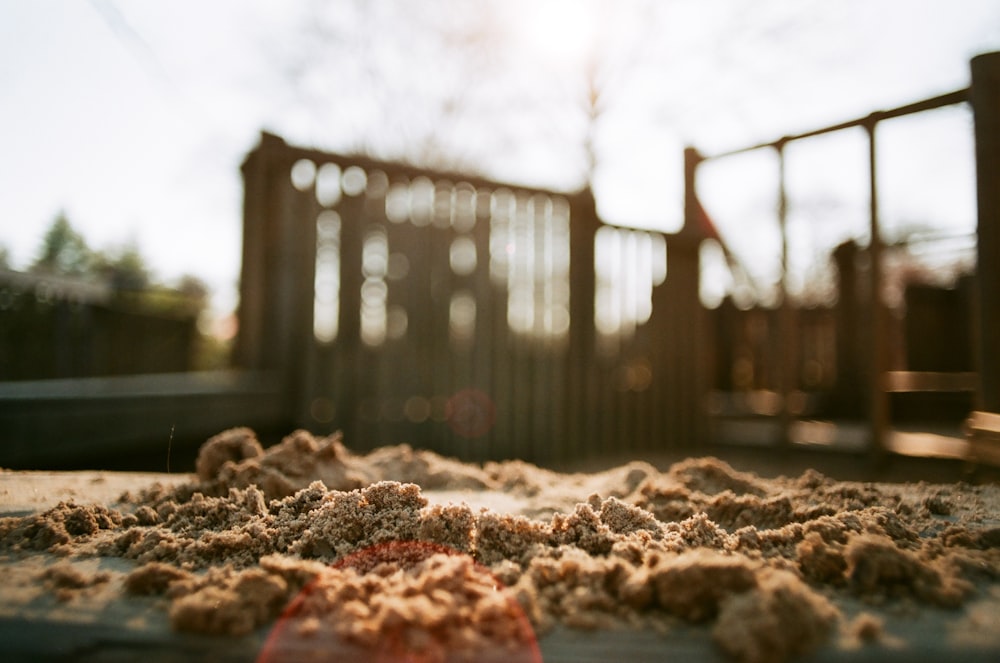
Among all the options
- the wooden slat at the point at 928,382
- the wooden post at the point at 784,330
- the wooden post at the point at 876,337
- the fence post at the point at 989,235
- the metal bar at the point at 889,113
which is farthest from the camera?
the wooden slat at the point at 928,382

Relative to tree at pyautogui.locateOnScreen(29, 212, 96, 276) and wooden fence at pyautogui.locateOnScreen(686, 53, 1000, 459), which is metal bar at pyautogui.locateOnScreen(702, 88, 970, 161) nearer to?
wooden fence at pyautogui.locateOnScreen(686, 53, 1000, 459)

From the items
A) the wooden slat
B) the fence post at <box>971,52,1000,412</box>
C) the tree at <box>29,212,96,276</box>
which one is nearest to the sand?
the fence post at <box>971,52,1000,412</box>

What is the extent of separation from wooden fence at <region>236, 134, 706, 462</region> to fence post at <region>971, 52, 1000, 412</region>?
8.05ft

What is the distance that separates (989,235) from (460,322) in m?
3.08

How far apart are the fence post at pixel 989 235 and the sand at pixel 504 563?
30.6 inches

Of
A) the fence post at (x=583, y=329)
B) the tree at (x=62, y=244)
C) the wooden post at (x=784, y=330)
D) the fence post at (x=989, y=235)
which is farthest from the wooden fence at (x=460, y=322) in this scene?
the tree at (x=62, y=244)

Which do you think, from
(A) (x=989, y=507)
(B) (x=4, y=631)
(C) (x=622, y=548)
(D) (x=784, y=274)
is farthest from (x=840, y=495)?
(D) (x=784, y=274)

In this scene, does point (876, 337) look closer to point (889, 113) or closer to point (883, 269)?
point (883, 269)

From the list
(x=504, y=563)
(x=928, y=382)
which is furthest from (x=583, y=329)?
(x=928, y=382)

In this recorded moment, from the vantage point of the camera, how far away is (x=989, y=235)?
108 inches

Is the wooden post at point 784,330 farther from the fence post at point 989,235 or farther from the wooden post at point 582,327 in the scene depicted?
the wooden post at point 582,327

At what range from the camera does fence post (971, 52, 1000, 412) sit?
8.84 ft

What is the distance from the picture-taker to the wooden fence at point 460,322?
14.5 ft

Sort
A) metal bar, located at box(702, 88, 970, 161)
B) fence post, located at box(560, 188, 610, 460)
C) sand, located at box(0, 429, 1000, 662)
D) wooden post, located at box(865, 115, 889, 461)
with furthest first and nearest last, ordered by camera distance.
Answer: fence post, located at box(560, 188, 610, 460) → wooden post, located at box(865, 115, 889, 461) → metal bar, located at box(702, 88, 970, 161) → sand, located at box(0, 429, 1000, 662)
